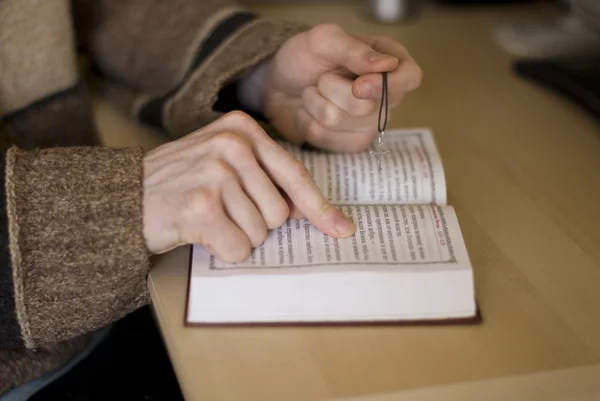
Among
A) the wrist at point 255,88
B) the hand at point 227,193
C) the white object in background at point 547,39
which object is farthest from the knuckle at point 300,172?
the white object in background at point 547,39

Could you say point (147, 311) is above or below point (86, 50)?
below

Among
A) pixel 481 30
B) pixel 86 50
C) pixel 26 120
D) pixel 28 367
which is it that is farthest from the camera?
pixel 481 30

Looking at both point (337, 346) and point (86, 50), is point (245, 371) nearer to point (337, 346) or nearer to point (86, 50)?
point (337, 346)

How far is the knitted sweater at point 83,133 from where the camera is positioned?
0.55 meters

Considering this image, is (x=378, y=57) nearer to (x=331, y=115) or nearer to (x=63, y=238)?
(x=331, y=115)

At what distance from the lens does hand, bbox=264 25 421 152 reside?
0.69 m

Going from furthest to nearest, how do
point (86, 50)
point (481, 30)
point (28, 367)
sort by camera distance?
1. point (481, 30)
2. point (86, 50)
3. point (28, 367)

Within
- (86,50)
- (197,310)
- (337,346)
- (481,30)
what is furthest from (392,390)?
(481,30)

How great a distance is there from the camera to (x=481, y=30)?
1.12m

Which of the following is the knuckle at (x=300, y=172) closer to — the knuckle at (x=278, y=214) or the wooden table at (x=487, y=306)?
the knuckle at (x=278, y=214)

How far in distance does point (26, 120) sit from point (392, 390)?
51 cm

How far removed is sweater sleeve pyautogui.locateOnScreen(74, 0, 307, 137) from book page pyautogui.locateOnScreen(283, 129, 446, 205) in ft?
0.45

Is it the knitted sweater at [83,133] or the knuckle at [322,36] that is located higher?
the knuckle at [322,36]

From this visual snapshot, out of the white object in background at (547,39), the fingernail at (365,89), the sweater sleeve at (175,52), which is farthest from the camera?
the white object in background at (547,39)
